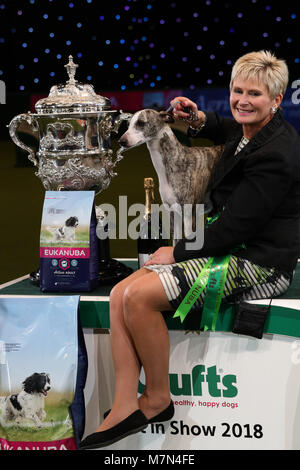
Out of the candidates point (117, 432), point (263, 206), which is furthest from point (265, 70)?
point (117, 432)

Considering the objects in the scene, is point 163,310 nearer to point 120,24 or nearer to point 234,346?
point 234,346

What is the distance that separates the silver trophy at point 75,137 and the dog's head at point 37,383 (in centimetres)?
41

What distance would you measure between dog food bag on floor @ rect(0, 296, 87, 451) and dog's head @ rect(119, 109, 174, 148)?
60cm

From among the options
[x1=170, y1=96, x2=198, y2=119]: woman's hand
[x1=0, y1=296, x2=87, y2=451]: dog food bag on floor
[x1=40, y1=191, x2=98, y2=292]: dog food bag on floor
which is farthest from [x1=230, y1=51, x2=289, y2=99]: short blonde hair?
[x1=0, y1=296, x2=87, y2=451]: dog food bag on floor

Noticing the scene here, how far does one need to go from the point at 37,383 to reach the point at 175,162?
82cm

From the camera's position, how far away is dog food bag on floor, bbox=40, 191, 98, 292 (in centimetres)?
206

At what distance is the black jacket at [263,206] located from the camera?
1.81m

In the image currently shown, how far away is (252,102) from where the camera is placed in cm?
187

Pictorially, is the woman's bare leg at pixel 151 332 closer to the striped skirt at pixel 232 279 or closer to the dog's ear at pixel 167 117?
the striped skirt at pixel 232 279

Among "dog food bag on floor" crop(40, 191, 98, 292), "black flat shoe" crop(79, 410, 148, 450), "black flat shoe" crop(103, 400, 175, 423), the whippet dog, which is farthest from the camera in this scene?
the whippet dog

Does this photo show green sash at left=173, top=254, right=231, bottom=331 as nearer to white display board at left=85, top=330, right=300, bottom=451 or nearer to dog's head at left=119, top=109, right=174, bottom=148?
white display board at left=85, top=330, right=300, bottom=451

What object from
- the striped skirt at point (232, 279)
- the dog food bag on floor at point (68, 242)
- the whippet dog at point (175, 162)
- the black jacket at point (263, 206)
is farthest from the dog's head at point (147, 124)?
the striped skirt at point (232, 279)

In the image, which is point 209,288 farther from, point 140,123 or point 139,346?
point 140,123

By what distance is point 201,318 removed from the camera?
1.90 metres
